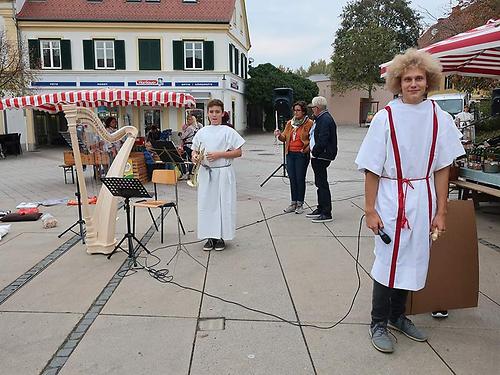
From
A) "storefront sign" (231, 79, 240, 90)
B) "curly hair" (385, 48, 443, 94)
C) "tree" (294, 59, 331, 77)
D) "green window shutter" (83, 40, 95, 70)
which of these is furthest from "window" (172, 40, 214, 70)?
"tree" (294, 59, 331, 77)

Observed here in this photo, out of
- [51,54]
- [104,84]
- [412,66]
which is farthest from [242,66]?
[412,66]

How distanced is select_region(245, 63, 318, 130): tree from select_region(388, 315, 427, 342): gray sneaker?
30.7m

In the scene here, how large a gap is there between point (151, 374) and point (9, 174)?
41.8ft

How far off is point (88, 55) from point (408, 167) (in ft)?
83.8

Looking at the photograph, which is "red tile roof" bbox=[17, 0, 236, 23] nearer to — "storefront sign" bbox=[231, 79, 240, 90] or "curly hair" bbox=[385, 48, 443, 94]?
"storefront sign" bbox=[231, 79, 240, 90]

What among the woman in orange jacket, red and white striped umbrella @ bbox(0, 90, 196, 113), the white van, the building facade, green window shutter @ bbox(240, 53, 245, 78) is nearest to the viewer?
the woman in orange jacket

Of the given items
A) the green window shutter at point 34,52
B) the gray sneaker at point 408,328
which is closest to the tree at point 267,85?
the green window shutter at point 34,52

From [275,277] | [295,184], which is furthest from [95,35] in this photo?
[275,277]

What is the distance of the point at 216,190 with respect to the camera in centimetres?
530

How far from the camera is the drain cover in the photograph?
11.3 feet

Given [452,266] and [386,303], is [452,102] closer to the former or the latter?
[452,266]

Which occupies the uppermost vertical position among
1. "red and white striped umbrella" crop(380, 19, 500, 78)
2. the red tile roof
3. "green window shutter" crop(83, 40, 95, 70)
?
the red tile roof

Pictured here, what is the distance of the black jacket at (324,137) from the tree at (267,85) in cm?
2692

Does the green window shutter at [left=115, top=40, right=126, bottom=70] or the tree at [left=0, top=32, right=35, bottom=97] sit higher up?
the green window shutter at [left=115, top=40, right=126, bottom=70]
